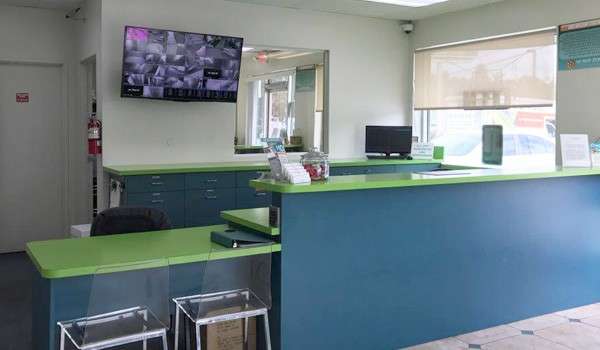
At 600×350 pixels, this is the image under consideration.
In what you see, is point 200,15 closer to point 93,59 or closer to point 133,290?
point 93,59

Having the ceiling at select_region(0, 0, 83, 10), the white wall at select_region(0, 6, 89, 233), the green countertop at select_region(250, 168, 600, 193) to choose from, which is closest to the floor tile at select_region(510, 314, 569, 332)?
the green countertop at select_region(250, 168, 600, 193)

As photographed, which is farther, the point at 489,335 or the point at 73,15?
the point at 73,15

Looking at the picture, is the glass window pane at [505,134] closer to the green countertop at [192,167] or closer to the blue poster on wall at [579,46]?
the blue poster on wall at [579,46]

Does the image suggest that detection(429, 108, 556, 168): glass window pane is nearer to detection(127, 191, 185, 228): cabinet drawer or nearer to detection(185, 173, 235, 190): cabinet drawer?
detection(185, 173, 235, 190): cabinet drawer

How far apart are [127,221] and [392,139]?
4438mm

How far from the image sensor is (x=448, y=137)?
7512mm

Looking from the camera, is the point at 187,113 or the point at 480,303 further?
the point at 187,113

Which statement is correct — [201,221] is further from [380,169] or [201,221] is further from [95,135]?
[380,169]

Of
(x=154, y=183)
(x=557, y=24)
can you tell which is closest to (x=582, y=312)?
(x=557, y=24)

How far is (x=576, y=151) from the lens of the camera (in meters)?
4.83

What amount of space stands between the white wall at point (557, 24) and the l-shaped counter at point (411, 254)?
123 cm

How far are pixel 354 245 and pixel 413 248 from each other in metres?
0.48

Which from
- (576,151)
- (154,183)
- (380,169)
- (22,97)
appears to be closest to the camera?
(576,151)

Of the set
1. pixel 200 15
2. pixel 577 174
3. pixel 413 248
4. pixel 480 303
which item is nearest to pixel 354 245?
pixel 413 248
